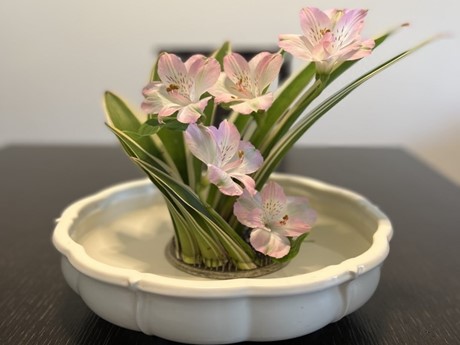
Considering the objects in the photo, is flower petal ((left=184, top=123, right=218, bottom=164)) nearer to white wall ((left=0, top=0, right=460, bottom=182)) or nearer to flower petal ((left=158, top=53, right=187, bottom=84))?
flower petal ((left=158, top=53, right=187, bottom=84))

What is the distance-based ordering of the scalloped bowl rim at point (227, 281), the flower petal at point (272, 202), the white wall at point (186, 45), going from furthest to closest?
the white wall at point (186, 45) → the flower petal at point (272, 202) → the scalloped bowl rim at point (227, 281)

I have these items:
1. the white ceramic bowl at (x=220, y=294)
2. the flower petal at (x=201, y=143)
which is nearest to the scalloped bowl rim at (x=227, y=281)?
the white ceramic bowl at (x=220, y=294)

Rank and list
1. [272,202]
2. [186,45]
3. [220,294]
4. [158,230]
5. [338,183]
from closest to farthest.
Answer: [220,294] < [272,202] < [158,230] < [338,183] < [186,45]

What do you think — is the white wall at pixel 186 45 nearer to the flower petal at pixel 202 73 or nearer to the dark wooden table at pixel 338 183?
the dark wooden table at pixel 338 183

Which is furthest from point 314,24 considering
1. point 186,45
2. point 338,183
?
point 186,45

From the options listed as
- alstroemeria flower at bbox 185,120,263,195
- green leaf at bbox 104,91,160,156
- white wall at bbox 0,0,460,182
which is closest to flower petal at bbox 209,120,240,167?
alstroemeria flower at bbox 185,120,263,195

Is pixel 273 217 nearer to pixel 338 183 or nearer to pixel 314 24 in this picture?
pixel 314 24
